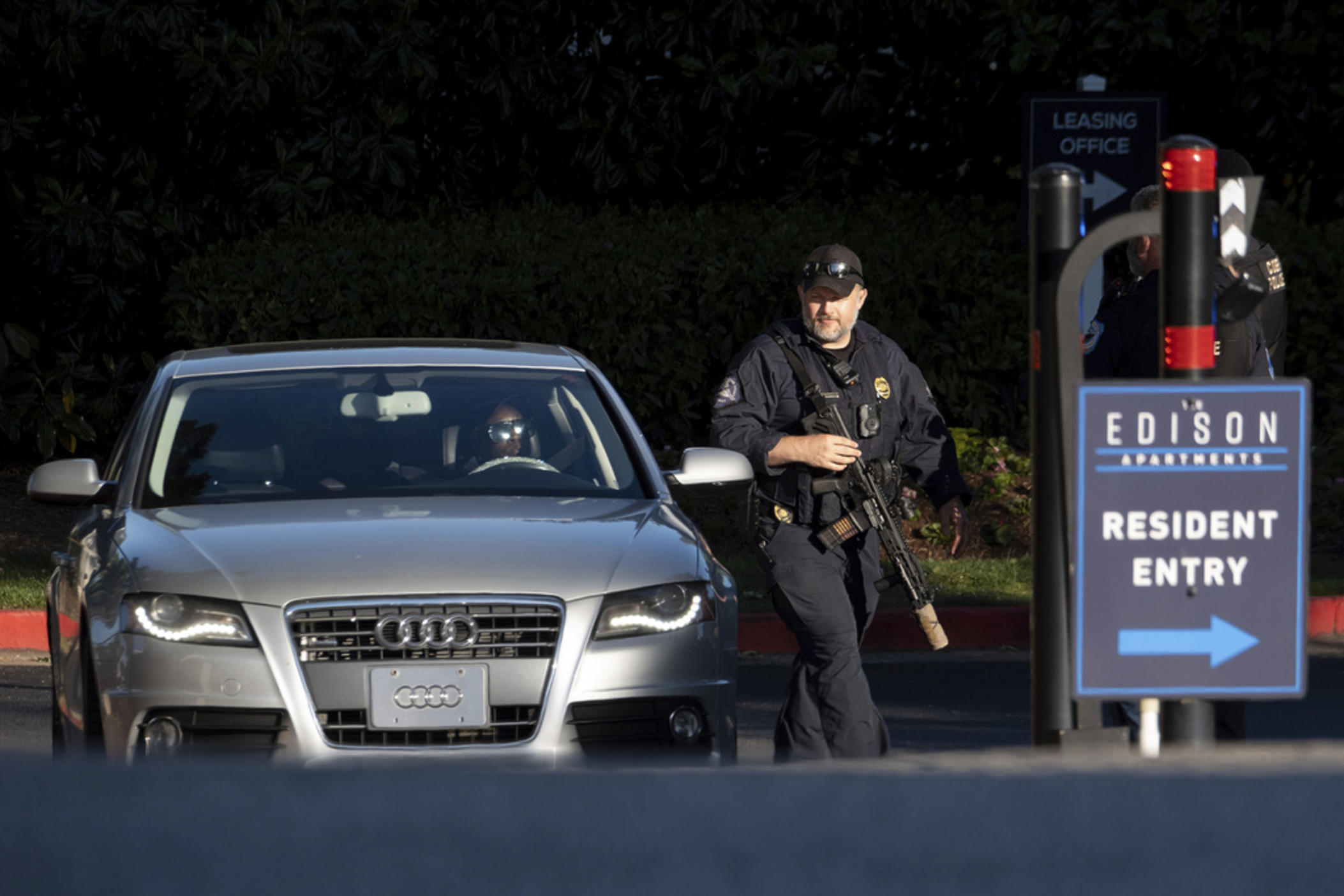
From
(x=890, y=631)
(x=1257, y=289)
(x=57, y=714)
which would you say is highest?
(x=1257, y=289)

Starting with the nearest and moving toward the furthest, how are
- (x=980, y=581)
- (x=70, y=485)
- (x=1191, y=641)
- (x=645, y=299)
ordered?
(x=1191, y=641) → (x=70, y=485) → (x=980, y=581) → (x=645, y=299)

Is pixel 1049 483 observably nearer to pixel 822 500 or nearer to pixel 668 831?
pixel 668 831

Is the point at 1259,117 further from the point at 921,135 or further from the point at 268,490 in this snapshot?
the point at 268,490

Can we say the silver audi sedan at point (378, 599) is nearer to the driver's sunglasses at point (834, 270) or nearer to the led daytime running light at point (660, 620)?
the led daytime running light at point (660, 620)

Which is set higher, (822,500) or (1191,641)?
(1191,641)

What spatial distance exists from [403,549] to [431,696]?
44 cm

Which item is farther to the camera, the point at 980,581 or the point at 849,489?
the point at 980,581

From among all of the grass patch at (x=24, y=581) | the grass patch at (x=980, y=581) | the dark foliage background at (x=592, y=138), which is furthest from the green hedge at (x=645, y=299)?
the grass patch at (x=980, y=581)

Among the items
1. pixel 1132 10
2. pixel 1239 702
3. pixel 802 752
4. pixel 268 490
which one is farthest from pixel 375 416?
pixel 1132 10

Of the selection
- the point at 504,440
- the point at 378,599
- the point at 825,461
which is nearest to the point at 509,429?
the point at 504,440

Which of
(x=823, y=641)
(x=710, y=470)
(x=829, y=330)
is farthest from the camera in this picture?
(x=829, y=330)

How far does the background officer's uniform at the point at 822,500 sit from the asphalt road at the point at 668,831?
3.86 meters

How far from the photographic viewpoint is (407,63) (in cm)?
1499

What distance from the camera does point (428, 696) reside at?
4.97 m
